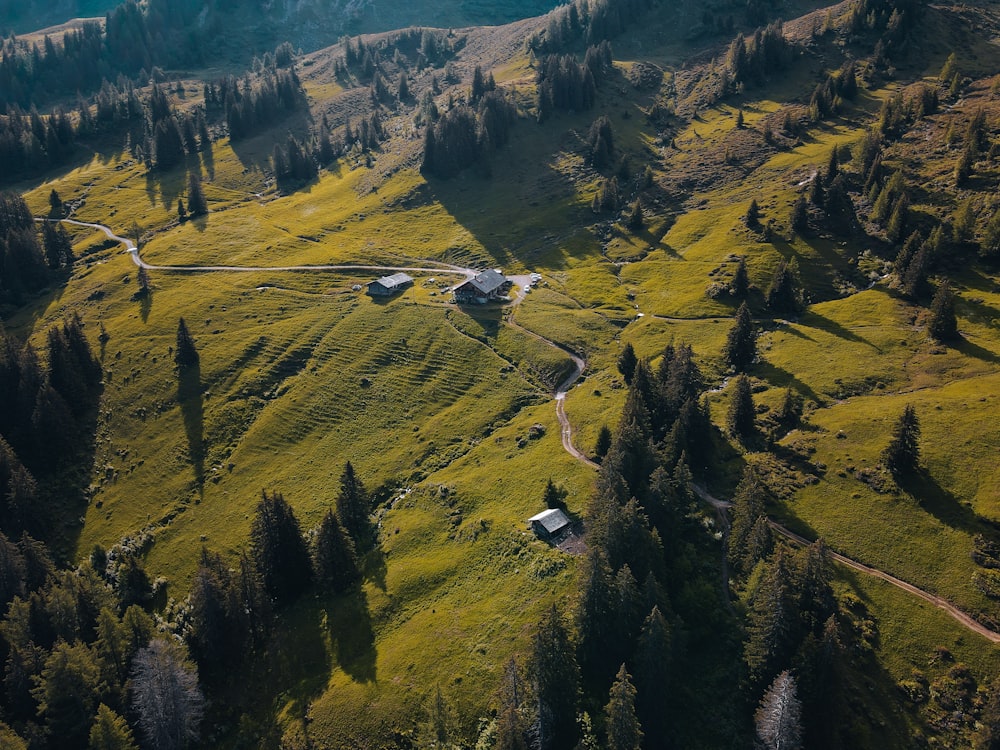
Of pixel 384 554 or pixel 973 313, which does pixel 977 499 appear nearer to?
pixel 973 313

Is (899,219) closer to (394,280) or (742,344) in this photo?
(742,344)

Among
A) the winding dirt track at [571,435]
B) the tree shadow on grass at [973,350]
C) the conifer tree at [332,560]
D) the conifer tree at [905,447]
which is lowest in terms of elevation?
the conifer tree at [332,560]

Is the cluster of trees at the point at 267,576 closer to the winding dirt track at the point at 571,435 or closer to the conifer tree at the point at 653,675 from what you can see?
the winding dirt track at the point at 571,435

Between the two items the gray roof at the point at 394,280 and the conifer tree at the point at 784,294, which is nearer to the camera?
the conifer tree at the point at 784,294

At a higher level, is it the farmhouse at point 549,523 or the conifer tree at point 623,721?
the conifer tree at point 623,721

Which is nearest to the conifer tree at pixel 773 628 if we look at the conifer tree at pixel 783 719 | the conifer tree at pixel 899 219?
the conifer tree at pixel 783 719

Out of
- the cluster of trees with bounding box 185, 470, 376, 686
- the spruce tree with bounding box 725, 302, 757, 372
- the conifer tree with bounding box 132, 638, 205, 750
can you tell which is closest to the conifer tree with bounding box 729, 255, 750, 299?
the spruce tree with bounding box 725, 302, 757, 372

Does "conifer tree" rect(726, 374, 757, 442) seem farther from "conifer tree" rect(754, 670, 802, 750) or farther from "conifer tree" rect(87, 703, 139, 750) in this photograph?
"conifer tree" rect(87, 703, 139, 750)
